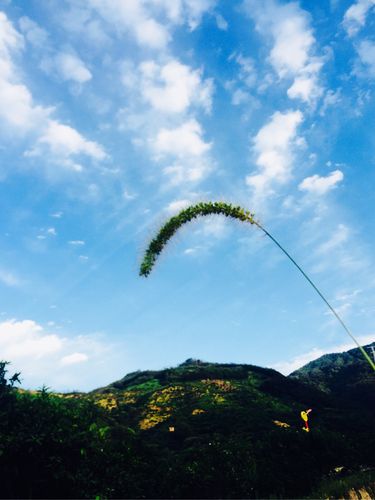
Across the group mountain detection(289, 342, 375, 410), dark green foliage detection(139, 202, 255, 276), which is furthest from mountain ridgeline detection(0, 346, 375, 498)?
mountain detection(289, 342, 375, 410)

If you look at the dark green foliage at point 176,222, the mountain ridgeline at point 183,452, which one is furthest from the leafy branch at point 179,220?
the mountain ridgeline at point 183,452

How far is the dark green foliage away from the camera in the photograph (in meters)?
5.27

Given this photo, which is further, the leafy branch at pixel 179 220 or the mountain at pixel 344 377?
the mountain at pixel 344 377

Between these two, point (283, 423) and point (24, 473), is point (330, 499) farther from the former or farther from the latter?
point (283, 423)

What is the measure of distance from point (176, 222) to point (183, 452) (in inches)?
741

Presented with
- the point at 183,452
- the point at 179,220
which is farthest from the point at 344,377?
the point at 179,220

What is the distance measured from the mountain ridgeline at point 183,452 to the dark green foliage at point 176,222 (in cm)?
742

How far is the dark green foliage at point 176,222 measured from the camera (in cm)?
527

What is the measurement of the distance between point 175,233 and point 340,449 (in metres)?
16.4

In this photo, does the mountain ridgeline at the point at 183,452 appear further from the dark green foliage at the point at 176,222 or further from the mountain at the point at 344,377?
the mountain at the point at 344,377

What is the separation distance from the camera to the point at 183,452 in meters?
20.4

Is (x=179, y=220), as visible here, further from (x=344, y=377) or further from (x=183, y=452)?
(x=344, y=377)

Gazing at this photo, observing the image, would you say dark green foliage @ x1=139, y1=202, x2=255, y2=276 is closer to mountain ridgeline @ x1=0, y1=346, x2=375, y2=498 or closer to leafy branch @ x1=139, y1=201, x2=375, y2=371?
leafy branch @ x1=139, y1=201, x2=375, y2=371

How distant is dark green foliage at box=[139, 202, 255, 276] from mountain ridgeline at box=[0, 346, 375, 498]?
742 centimetres
